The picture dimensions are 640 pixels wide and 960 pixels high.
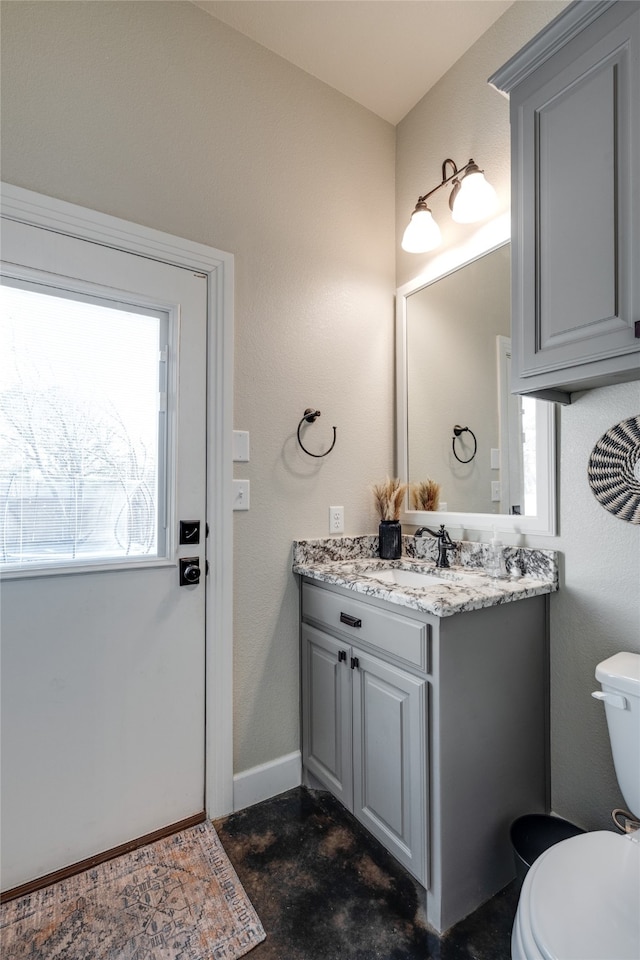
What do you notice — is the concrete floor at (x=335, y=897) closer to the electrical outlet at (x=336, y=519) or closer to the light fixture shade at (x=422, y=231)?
the electrical outlet at (x=336, y=519)

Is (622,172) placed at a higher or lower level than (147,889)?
higher

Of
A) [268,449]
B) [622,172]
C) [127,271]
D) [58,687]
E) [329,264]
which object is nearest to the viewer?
[622,172]

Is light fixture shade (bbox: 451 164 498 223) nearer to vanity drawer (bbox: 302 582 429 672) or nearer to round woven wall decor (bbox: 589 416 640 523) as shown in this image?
round woven wall decor (bbox: 589 416 640 523)

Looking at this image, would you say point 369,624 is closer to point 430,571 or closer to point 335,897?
point 430,571

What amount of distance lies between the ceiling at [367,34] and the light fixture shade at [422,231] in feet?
2.07

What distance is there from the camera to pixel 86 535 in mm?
1460

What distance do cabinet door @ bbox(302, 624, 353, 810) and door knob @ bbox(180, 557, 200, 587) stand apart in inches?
20.3

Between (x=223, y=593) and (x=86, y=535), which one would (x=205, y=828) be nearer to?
(x=223, y=593)

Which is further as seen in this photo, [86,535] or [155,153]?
[155,153]

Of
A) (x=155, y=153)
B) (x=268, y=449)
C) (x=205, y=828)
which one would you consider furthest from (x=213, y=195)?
(x=205, y=828)

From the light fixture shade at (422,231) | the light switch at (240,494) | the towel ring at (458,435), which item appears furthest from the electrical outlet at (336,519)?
the light fixture shade at (422,231)

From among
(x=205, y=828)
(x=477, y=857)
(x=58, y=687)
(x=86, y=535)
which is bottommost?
(x=205, y=828)

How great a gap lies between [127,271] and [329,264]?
0.88m

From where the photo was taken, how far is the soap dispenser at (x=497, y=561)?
5.28 feet
